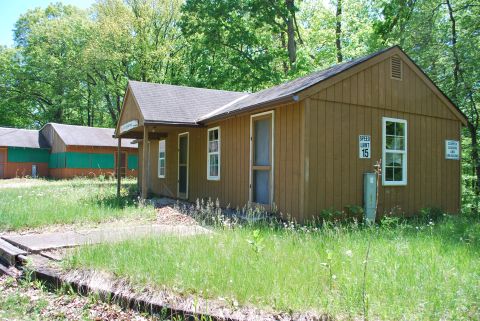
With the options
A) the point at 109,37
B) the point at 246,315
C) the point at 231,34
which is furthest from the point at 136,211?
the point at 109,37

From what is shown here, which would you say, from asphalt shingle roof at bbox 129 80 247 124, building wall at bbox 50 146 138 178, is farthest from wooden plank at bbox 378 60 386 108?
building wall at bbox 50 146 138 178

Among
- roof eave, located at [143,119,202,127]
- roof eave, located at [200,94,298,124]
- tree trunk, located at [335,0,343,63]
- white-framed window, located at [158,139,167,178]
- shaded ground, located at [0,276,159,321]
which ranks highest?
tree trunk, located at [335,0,343,63]

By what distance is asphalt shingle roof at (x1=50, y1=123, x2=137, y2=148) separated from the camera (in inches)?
1037

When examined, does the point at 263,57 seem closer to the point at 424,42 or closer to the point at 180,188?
the point at 424,42

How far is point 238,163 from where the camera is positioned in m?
9.92

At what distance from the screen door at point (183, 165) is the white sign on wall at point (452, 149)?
25.8 ft

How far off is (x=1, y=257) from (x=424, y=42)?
49.5 ft

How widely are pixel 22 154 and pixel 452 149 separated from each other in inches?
1107

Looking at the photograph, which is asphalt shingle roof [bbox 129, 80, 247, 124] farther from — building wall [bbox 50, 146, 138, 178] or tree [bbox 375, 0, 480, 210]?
building wall [bbox 50, 146, 138, 178]

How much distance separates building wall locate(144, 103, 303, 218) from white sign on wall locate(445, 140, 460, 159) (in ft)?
16.0

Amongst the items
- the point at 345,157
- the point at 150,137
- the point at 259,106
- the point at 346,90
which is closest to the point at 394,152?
the point at 345,157

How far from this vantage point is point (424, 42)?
1453 cm

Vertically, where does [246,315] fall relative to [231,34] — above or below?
below

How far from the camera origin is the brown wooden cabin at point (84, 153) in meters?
26.3
